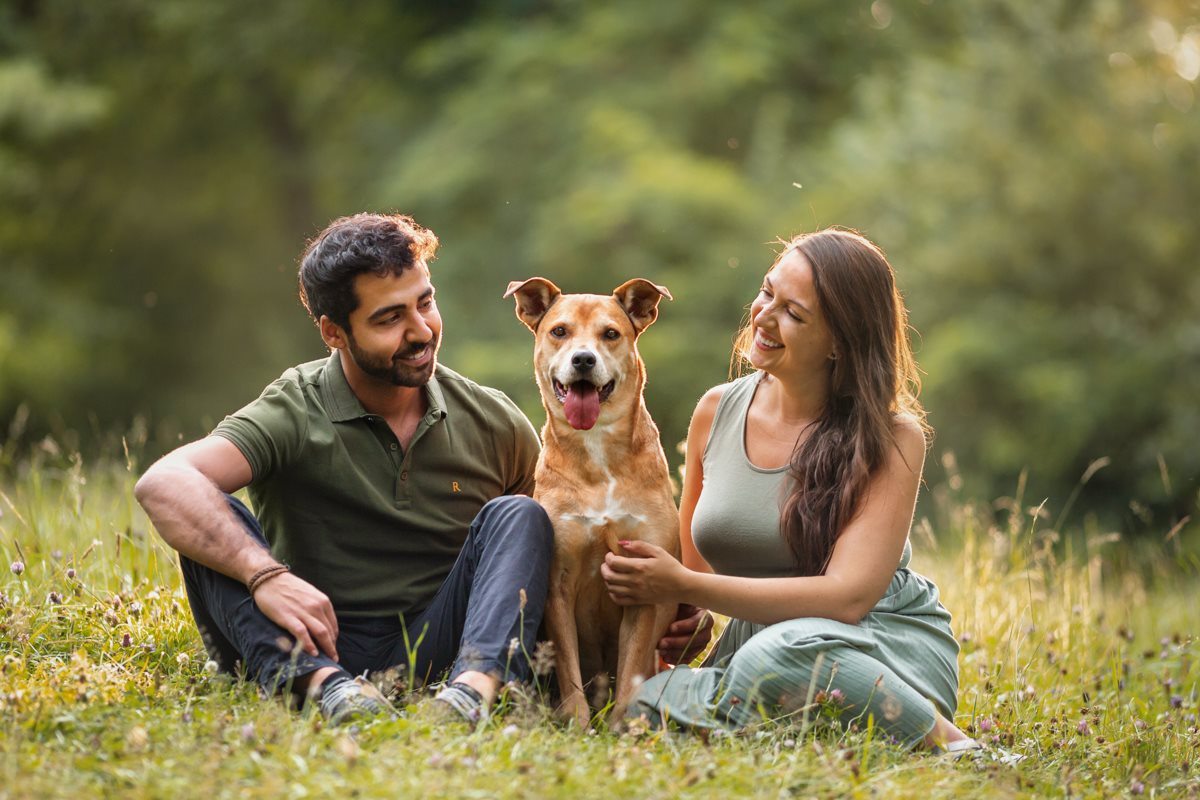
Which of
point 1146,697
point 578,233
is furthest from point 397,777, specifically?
point 578,233

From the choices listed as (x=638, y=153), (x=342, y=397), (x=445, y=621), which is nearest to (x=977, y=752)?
(x=445, y=621)

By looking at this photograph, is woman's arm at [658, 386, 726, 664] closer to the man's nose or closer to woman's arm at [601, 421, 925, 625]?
woman's arm at [601, 421, 925, 625]

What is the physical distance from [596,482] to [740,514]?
544mm

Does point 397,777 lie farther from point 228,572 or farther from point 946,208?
point 946,208

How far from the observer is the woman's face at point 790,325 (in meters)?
4.27

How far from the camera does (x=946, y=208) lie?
14.1m

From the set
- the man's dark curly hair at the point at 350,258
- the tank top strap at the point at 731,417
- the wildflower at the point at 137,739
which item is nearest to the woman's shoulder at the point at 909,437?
the tank top strap at the point at 731,417

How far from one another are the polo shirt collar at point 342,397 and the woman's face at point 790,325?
1075 millimetres

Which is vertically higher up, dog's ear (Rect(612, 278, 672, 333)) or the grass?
dog's ear (Rect(612, 278, 672, 333))

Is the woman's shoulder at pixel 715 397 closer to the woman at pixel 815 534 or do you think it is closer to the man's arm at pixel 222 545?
the woman at pixel 815 534

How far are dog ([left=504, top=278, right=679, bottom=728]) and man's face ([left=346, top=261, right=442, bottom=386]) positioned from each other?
0.48m

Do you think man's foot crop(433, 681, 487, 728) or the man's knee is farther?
the man's knee

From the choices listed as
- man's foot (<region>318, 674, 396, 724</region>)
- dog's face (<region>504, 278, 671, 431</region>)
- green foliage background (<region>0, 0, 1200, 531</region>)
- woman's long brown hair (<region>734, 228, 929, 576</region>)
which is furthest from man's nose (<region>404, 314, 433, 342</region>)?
green foliage background (<region>0, 0, 1200, 531</region>)

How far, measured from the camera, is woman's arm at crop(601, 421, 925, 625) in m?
4.02
